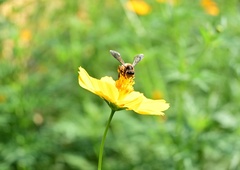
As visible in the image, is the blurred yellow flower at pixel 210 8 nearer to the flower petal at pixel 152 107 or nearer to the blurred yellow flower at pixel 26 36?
the blurred yellow flower at pixel 26 36

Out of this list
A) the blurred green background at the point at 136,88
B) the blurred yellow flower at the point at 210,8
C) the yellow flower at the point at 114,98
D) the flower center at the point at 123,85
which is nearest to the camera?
the yellow flower at the point at 114,98

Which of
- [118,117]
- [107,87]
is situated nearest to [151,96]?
[118,117]

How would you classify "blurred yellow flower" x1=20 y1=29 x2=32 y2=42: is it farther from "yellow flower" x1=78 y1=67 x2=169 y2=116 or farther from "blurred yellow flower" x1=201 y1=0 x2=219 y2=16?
"yellow flower" x1=78 y1=67 x2=169 y2=116

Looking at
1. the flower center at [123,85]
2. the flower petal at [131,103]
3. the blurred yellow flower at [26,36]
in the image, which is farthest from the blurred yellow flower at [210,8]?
the flower petal at [131,103]

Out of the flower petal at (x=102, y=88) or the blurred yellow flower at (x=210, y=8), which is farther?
the blurred yellow flower at (x=210, y=8)

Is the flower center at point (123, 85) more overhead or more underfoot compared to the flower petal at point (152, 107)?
more overhead

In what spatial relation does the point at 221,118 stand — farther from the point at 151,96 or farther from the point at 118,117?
the point at 118,117

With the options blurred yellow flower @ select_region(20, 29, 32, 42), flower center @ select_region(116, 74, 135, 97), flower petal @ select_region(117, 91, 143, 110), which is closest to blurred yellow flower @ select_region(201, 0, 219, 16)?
blurred yellow flower @ select_region(20, 29, 32, 42)

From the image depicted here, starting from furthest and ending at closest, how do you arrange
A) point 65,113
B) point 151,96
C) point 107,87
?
point 65,113, point 151,96, point 107,87
